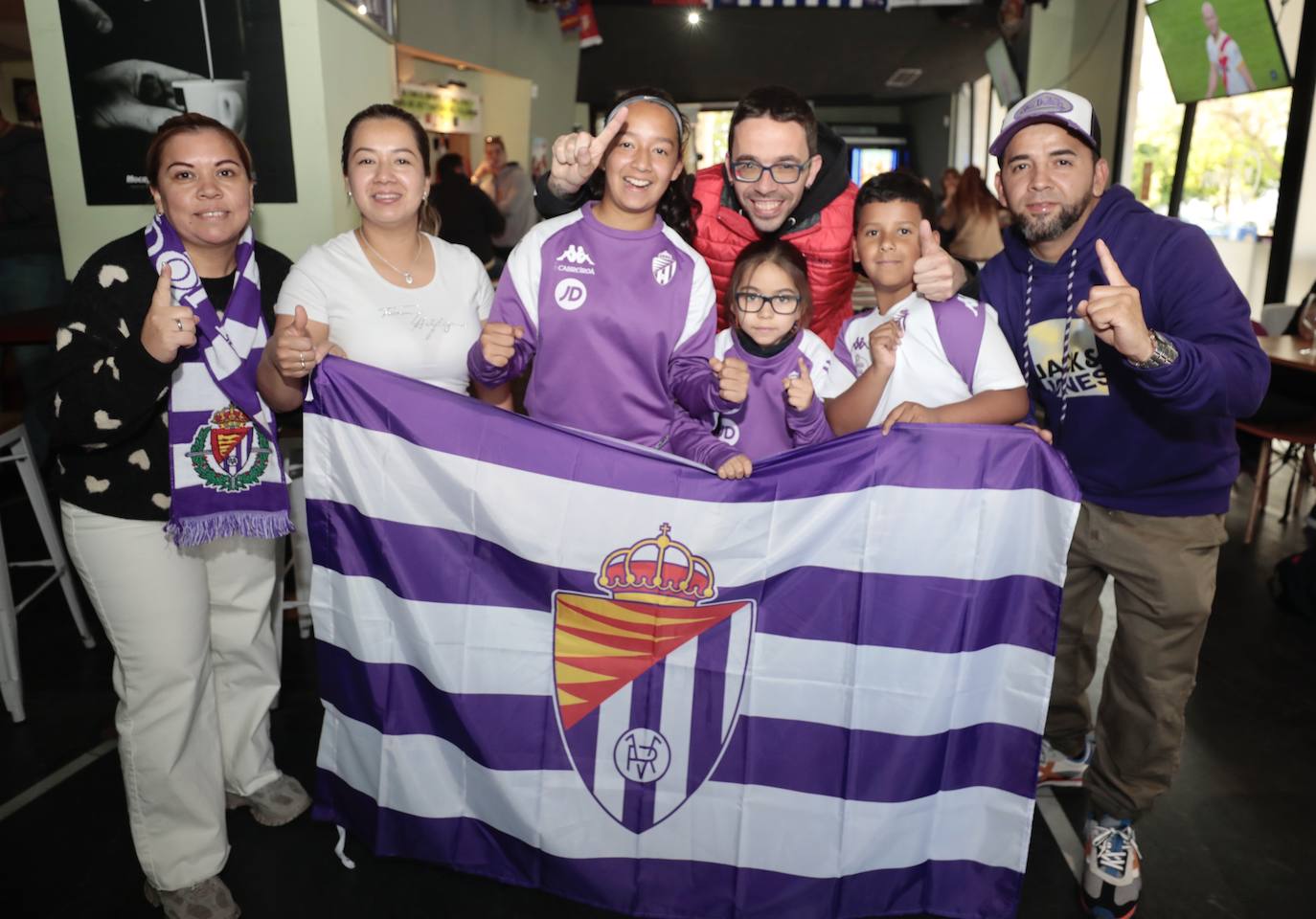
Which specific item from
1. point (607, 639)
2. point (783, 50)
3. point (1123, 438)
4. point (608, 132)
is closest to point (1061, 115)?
point (1123, 438)

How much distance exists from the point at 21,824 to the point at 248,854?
0.70 m

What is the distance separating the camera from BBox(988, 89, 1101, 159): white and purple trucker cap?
6.68 ft

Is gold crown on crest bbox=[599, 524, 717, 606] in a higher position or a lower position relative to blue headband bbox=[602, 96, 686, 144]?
lower

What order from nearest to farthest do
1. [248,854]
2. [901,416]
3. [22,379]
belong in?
1. [901,416]
2. [248,854]
3. [22,379]

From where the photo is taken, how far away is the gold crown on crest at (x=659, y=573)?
1.96 m

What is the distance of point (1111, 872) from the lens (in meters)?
2.11

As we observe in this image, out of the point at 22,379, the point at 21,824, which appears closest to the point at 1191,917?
the point at 21,824

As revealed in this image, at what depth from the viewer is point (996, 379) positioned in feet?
6.82

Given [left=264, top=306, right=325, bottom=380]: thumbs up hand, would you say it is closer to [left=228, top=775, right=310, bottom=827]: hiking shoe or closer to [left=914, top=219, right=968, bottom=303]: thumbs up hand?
[left=228, top=775, right=310, bottom=827]: hiking shoe

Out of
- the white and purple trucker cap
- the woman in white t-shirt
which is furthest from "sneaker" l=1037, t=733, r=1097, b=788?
the woman in white t-shirt

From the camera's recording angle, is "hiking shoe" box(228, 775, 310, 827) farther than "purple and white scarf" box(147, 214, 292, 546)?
Yes

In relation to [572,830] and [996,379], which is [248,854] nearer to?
[572,830]

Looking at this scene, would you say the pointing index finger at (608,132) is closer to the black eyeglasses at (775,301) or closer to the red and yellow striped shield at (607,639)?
the black eyeglasses at (775,301)

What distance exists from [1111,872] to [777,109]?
6.56 ft
